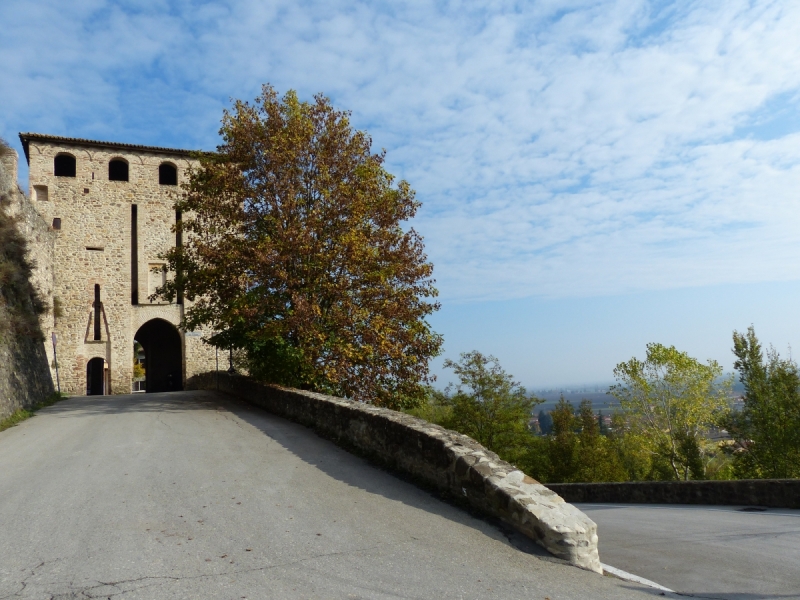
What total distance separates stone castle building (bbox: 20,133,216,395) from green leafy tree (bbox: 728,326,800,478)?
3070cm

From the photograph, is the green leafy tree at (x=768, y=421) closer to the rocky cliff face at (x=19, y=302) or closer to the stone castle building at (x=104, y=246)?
the stone castle building at (x=104, y=246)

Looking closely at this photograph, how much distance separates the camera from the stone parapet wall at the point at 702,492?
11.7m

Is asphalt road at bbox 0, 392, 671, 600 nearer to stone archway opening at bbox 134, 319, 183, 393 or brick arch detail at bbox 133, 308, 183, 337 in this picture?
brick arch detail at bbox 133, 308, 183, 337

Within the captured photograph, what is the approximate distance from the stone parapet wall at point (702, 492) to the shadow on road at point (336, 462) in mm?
8785

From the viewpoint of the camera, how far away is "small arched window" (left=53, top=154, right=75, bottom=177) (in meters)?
28.9

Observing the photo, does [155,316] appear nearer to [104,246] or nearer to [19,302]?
[104,246]

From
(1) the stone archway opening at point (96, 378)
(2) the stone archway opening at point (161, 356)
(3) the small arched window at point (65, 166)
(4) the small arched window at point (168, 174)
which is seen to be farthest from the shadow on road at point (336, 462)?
(1) the stone archway opening at point (96, 378)

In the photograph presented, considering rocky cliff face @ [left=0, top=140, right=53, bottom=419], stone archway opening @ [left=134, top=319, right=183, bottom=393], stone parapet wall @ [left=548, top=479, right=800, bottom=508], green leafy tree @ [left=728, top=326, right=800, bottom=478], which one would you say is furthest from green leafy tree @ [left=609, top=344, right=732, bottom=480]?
rocky cliff face @ [left=0, top=140, right=53, bottom=419]

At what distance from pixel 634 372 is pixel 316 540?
3915cm

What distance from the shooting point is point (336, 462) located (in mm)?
8383

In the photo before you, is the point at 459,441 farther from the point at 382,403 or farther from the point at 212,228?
the point at 212,228

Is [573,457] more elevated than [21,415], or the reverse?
[21,415]

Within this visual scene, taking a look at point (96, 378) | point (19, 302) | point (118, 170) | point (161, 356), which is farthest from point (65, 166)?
point (19, 302)

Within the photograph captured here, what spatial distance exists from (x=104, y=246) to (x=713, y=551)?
2843 centimetres
